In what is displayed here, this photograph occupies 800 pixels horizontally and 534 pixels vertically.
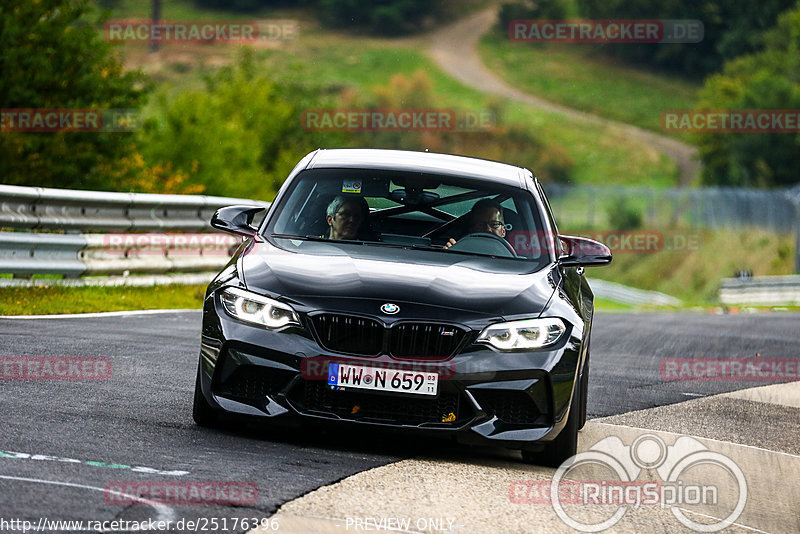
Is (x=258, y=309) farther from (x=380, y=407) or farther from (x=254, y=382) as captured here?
(x=380, y=407)

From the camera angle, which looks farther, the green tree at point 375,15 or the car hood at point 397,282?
the green tree at point 375,15

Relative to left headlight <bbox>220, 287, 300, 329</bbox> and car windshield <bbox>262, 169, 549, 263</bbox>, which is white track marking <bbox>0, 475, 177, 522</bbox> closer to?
left headlight <bbox>220, 287, 300, 329</bbox>

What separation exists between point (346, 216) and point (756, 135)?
78213 millimetres

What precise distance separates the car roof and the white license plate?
1966 millimetres

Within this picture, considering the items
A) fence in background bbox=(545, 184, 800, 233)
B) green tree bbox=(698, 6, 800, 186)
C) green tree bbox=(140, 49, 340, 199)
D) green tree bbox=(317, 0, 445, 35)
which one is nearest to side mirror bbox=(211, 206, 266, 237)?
green tree bbox=(140, 49, 340, 199)

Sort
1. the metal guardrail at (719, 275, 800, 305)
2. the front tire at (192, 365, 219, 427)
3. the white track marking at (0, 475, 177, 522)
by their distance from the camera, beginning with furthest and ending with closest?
the metal guardrail at (719, 275, 800, 305)
the front tire at (192, 365, 219, 427)
the white track marking at (0, 475, 177, 522)

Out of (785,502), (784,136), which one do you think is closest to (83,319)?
(785,502)

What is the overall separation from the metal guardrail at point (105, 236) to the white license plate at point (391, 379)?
23.5 feet

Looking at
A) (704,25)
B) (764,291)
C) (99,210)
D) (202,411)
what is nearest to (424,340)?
(202,411)

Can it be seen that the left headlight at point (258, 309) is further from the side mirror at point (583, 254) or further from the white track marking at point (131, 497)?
the side mirror at point (583, 254)

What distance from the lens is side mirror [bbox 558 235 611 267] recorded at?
7.84 metres

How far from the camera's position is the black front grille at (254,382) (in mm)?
6648

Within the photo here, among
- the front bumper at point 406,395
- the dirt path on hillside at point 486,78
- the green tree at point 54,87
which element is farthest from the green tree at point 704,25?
the front bumper at point 406,395

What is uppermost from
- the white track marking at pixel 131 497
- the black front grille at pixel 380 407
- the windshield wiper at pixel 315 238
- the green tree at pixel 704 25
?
the green tree at pixel 704 25
